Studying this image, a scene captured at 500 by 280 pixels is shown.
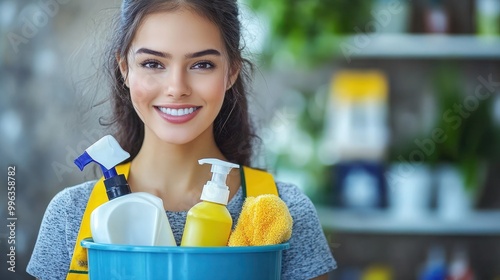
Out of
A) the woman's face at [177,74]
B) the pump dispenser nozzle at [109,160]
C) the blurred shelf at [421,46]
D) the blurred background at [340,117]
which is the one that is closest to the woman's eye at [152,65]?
the woman's face at [177,74]

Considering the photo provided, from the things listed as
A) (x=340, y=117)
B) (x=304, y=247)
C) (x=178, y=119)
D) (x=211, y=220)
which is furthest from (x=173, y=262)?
(x=340, y=117)

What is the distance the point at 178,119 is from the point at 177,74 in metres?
0.06

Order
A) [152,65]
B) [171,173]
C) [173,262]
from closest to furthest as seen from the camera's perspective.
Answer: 1. [173,262]
2. [152,65]
3. [171,173]

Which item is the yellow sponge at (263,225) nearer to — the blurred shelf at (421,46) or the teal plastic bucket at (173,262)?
the teal plastic bucket at (173,262)

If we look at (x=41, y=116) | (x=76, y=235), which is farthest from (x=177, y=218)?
(x=41, y=116)

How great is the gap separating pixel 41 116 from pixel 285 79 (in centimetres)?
69

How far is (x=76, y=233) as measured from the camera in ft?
3.37

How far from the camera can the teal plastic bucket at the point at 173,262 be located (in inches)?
29.2

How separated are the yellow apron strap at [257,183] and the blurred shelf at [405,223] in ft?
3.39

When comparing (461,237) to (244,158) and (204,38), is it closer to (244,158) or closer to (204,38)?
(244,158)

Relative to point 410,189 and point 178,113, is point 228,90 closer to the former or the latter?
point 178,113

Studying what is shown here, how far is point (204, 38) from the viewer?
3.16 feet

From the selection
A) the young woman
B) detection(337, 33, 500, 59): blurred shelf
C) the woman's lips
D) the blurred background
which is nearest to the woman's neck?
the young woman

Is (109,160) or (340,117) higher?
(340,117)
